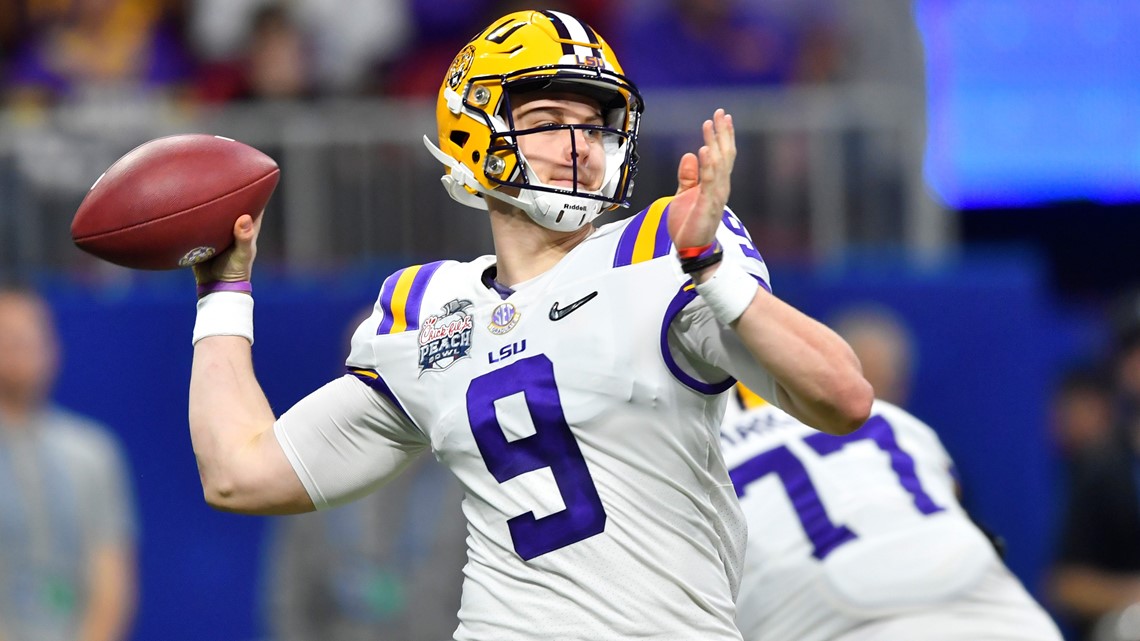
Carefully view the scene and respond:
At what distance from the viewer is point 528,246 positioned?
356 centimetres

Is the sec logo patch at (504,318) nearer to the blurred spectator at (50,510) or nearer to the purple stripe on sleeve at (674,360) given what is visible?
the purple stripe on sleeve at (674,360)

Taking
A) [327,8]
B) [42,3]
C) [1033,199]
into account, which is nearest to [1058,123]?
[1033,199]

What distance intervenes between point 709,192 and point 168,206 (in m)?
1.39

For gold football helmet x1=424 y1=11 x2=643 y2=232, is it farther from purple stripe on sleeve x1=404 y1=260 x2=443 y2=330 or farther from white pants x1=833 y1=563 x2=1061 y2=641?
white pants x1=833 y1=563 x2=1061 y2=641

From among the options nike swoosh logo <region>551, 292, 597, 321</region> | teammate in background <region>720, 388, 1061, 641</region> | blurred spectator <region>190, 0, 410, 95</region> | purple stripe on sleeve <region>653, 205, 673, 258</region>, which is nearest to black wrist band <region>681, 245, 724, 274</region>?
purple stripe on sleeve <region>653, 205, 673, 258</region>

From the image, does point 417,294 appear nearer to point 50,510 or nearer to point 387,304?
point 387,304

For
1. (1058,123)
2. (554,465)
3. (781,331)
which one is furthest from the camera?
(1058,123)

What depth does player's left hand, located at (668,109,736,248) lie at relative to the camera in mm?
2867

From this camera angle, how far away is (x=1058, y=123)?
34.5 ft

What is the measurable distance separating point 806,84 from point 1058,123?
2.66 m

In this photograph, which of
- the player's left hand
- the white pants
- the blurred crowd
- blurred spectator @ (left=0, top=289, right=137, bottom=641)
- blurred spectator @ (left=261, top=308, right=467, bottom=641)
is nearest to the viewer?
the player's left hand

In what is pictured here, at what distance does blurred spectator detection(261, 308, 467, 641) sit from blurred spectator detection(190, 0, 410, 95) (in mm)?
2162

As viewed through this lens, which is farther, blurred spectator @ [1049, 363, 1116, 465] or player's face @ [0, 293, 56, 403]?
blurred spectator @ [1049, 363, 1116, 465]

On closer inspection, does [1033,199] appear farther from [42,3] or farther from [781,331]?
[781,331]
